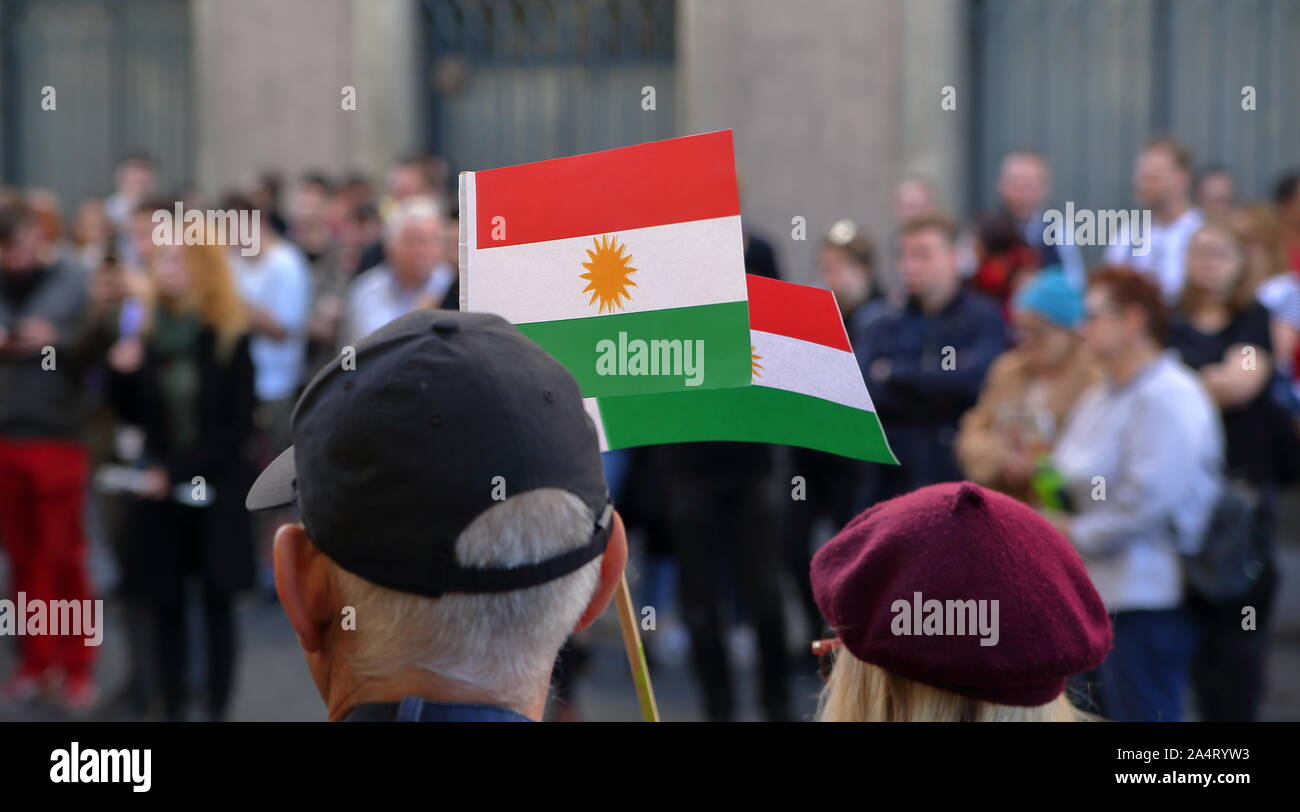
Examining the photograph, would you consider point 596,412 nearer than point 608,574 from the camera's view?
No

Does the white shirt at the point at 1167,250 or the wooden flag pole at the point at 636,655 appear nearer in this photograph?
the wooden flag pole at the point at 636,655

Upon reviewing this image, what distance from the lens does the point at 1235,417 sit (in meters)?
5.20

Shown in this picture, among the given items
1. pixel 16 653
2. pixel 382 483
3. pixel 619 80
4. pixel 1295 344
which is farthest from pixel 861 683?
pixel 619 80

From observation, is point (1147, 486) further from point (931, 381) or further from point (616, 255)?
point (616, 255)

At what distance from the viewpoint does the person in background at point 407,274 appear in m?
6.34

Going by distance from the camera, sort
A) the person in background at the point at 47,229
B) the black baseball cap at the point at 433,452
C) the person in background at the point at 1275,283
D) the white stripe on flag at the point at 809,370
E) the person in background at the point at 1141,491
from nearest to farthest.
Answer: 1. the black baseball cap at the point at 433,452
2. the white stripe on flag at the point at 809,370
3. the person in background at the point at 1141,491
4. the person in background at the point at 1275,283
5. the person in background at the point at 47,229

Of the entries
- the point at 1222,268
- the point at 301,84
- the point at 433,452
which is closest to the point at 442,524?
the point at 433,452

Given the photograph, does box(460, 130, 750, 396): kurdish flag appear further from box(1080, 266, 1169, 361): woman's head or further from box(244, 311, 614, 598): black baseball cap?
box(1080, 266, 1169, 361): woman's head

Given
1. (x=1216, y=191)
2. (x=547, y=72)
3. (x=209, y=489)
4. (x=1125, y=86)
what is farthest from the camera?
(x=547, y=72)

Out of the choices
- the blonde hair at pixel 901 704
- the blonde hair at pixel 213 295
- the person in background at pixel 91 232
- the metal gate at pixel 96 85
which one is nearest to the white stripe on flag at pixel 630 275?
the blonde hair at pixel 901 704

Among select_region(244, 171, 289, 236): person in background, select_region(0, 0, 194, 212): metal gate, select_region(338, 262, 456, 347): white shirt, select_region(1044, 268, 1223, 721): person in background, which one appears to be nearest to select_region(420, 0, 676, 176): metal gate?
select_region(244, 171, 289, 236): person in background

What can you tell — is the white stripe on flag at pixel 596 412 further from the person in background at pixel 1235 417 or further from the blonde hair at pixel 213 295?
the blonde hair at pixel 213 295

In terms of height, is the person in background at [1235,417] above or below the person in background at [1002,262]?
below

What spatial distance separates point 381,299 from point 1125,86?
6.58 m
